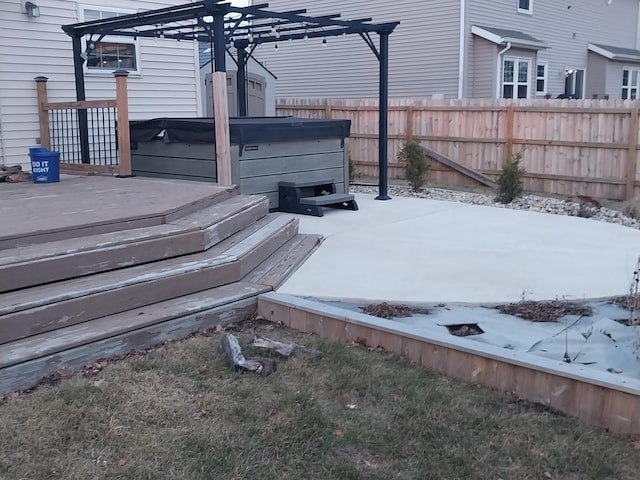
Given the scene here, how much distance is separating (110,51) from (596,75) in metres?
17.0

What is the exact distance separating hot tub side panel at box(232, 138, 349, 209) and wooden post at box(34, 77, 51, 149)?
274cm

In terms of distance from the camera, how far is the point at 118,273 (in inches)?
157

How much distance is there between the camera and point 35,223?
4.30m

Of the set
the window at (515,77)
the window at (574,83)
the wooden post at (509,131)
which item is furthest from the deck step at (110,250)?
the window at (574,83)

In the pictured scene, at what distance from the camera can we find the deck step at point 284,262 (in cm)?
462

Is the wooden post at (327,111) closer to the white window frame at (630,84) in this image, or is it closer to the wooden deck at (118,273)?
the wooden deck at (118,273)

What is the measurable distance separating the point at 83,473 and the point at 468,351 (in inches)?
70.4

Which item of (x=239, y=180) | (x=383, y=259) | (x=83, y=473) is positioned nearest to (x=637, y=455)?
(x=83, y=473)

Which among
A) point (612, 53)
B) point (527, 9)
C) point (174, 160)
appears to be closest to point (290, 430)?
point (174, 160)

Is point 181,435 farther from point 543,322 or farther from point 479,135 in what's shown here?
point 479,135

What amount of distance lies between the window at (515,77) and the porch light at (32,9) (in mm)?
11610

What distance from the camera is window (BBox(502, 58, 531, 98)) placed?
17.2 m

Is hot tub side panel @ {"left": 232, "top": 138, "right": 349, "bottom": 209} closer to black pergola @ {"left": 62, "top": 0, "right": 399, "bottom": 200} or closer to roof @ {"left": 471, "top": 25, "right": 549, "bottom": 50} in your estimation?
black pergola @ {"left": 62, "top": 0, "right": 399, "bottom": 200}

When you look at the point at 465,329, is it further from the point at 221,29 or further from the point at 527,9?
the point at 527,9
